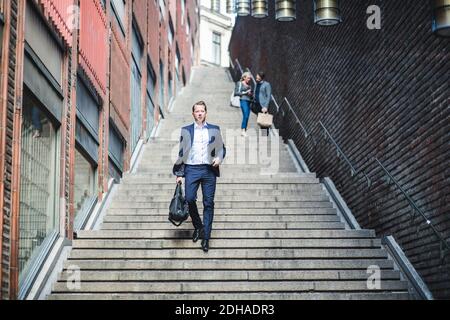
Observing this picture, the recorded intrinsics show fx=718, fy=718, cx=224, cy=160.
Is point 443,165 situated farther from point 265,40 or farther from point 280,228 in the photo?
point 265,40

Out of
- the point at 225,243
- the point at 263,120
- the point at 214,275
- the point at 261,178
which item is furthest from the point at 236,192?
the point at 263,120

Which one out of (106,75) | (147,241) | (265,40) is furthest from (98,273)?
(265,40)

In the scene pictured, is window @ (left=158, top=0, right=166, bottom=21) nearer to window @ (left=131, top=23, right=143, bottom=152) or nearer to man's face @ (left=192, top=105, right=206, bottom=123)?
window @ (left=131, top=23, right=143, bottom=152)

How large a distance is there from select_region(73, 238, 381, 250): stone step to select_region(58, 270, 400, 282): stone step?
79cm

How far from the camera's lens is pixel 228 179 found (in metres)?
12.0

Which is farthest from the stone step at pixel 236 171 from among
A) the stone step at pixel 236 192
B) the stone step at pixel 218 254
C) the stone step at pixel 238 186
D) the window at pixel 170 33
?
the window at pixel 170 33

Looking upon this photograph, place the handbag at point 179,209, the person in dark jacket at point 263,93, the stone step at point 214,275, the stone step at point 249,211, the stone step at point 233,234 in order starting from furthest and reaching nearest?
1. the person in dark jacket at point 263,93
2. the stone step at point 249,211
3. the stone step at point 233,234
4. the handbag at point 179,209
5. the stone step at point 214,275

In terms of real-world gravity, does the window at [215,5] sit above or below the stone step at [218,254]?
above

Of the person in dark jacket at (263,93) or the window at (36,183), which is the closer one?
the window at (36,183)

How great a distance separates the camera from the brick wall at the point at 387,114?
811 cm

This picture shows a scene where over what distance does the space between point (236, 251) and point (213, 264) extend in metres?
0.42

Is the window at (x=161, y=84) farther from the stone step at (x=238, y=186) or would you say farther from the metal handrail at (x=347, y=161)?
the metal handrail at (x=347, y=161)

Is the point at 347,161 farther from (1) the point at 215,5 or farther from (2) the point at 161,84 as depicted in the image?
(1) the point at 215,5

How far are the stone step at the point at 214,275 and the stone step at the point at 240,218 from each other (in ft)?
5.51
